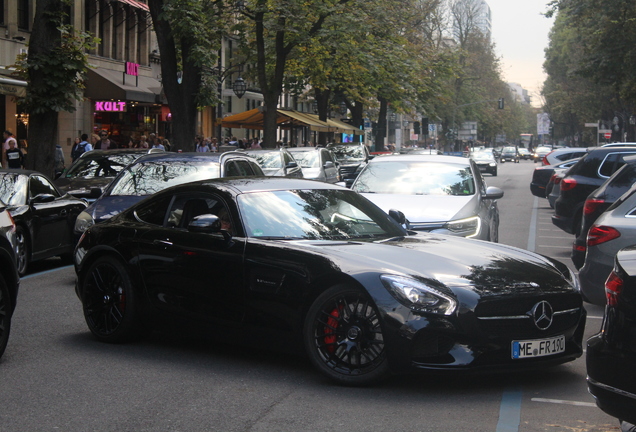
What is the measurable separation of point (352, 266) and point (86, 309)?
2.78 metres

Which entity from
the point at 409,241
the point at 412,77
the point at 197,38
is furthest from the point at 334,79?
the point at 409,241

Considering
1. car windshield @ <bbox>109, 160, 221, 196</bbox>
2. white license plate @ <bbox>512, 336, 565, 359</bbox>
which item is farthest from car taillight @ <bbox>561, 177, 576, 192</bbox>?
white license plate @ <bbox>512, 336, 565, 359</bbox>

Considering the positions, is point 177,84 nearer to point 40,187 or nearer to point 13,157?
point 13,157

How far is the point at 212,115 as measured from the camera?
2212 inches

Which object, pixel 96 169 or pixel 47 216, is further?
pixel 96 169

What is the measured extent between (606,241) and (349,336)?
→ 10.0ft

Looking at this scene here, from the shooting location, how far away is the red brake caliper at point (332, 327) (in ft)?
20.4

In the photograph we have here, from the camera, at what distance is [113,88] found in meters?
34.9

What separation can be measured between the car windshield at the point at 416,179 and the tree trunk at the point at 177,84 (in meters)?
13.9

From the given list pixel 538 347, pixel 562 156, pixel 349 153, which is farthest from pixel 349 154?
pixel 538 347

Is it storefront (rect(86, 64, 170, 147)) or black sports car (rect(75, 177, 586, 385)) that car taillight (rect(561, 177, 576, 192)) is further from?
storefront (rect(86, 64, 170, 147))

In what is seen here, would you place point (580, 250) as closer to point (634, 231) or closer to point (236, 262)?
point (634, 231)

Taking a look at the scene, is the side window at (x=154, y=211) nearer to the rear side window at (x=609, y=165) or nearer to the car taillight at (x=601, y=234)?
the car taillight at (x=601, y=234)

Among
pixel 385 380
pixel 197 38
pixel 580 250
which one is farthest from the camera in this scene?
pixel 197 38
